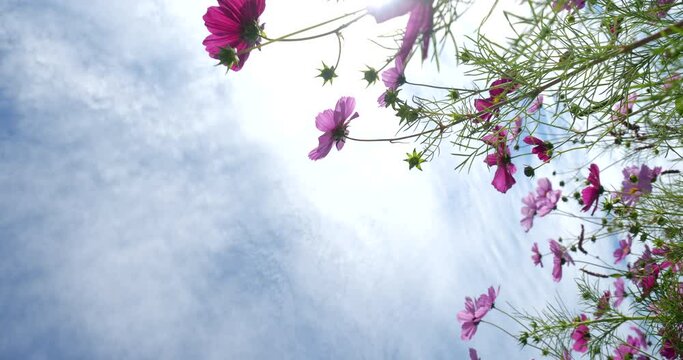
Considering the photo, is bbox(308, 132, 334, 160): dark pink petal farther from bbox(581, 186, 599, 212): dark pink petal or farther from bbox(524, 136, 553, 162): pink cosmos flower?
bbox(581, 186, 599, 212): dark pink petal

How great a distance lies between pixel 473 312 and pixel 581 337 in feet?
1.30

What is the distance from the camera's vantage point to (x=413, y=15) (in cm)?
49

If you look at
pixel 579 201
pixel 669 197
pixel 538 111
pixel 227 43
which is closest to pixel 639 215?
pixel 669 197

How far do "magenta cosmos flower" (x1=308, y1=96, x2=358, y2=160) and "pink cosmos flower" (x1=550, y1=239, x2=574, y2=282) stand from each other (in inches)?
43.7

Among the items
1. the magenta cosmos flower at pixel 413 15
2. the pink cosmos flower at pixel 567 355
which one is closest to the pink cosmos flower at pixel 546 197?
the pink cosmos flower at pixel 567 355

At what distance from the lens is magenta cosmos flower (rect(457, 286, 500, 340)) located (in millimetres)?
1585

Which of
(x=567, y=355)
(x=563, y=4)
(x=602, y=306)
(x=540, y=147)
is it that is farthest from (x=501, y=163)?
(x=567, y=355)

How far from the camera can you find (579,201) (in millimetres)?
1462

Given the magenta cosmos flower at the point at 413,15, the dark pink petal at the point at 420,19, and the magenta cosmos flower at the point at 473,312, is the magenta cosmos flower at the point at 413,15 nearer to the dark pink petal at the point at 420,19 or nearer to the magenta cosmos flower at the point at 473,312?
the dark pink petal at the point at 420,19

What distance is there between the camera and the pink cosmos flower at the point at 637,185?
1250mm

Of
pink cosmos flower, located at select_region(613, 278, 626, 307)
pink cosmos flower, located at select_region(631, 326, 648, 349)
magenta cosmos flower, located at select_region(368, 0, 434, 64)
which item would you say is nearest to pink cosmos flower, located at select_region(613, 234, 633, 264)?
pink cosmos flower, located at select_region(613, 278, 626, 307)

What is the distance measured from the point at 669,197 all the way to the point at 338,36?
1.26 metres

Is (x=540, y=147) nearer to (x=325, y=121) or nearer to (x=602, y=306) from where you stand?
(x=325, y=121)

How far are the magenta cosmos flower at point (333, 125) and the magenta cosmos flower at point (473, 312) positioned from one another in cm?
100
